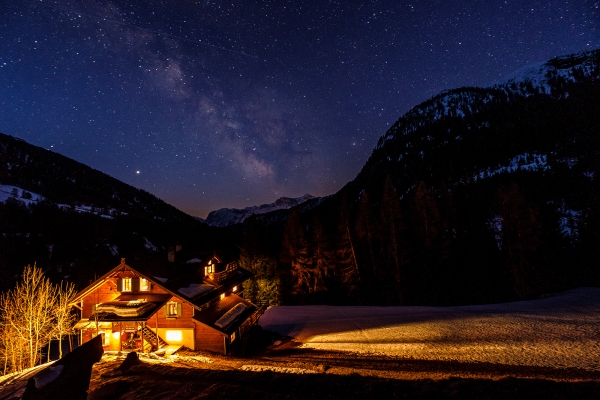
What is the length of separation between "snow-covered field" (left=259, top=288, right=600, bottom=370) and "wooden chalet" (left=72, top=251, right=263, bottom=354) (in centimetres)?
790

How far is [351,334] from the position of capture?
81.1ft

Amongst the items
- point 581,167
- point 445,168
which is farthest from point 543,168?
point 445,168

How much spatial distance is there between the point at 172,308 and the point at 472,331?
24173 millimetres

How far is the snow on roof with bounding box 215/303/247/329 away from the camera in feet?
80.4

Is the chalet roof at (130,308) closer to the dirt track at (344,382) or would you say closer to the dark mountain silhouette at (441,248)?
the dirt track at (344,382)

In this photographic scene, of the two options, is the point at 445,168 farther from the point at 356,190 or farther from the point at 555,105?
the point at 555,105

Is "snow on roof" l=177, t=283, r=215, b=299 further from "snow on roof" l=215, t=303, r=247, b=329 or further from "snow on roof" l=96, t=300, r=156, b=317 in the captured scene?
"snow on roof" l=215, t=303, r=247, b=329

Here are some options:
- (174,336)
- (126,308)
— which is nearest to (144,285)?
(126,308)

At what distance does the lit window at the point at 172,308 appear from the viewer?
24.5 m

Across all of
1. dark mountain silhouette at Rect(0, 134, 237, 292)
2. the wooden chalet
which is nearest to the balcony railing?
the wooden chalet

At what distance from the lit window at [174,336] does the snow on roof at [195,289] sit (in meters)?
3.34

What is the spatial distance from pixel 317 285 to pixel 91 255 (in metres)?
119

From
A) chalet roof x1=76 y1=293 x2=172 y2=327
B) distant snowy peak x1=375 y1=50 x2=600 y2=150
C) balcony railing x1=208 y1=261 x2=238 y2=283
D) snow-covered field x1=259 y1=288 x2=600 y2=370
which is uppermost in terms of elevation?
distant snowy peak x1=375 y1=50 x2=600 y2=150

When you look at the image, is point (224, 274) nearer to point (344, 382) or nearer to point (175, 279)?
point (175, 279)
